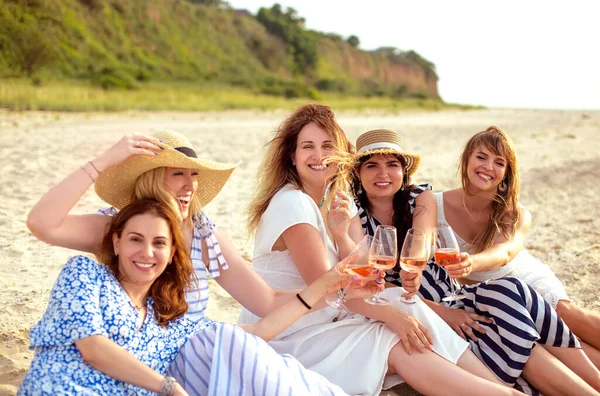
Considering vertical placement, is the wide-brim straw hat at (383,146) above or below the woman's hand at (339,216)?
above

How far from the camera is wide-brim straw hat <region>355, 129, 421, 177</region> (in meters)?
4.16

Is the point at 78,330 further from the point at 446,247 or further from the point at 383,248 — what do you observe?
the point at 446,247

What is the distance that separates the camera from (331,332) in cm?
367

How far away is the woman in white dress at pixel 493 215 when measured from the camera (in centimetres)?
433

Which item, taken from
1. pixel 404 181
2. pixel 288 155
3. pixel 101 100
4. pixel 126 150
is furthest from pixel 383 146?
pixel 101 100

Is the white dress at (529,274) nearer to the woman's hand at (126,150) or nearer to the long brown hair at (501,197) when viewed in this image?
the long brown hair at (501,197)

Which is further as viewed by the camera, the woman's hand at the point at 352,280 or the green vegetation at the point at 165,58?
the green vegetation at the point at 165,58

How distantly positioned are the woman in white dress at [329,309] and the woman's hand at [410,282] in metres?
0.08

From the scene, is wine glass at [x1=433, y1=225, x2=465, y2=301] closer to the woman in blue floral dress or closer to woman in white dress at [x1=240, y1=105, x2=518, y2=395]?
woman in white dress at [x1=240, y1=105, x2=518, y2=395]

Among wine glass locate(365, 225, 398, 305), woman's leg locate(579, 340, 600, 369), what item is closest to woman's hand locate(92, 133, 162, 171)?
wine glass locate(365, 225, 398, 305)

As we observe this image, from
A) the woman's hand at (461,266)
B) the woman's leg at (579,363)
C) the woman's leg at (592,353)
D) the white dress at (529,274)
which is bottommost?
the woman's leg at (592,353)

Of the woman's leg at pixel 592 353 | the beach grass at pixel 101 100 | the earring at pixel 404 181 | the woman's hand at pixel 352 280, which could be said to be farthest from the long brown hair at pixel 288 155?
the beach grass at pixel 101 100

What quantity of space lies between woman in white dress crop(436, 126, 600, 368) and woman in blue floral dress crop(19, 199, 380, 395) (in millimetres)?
1634

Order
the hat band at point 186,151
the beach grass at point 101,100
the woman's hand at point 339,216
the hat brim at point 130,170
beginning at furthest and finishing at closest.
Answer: the beach grass at point 101,100, the woman's hand at point 339,216, the hat band at point 186,151, the hat brim at point 130,170
